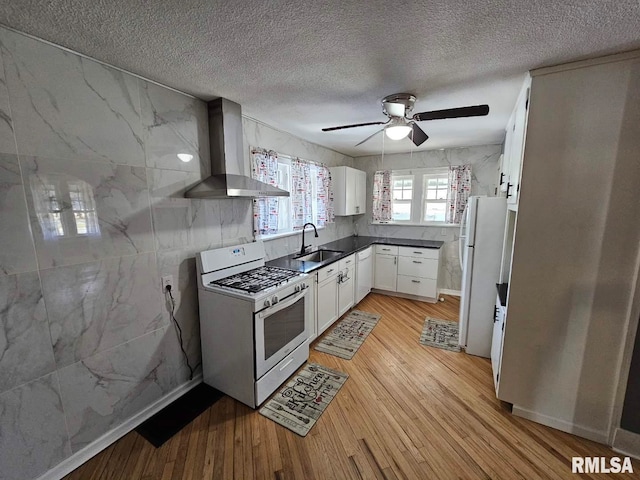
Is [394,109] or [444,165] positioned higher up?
[394,109]

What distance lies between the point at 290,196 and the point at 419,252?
7.14 feet

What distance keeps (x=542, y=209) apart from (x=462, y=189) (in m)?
2.58

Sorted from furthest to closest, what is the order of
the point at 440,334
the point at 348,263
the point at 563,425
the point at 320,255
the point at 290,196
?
1. the point at 320,255
2. the point at 348,263
3. the point at 290,196
4. the point at 440,334
5. the point at 563,425

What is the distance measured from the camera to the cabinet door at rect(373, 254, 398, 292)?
14.1ft

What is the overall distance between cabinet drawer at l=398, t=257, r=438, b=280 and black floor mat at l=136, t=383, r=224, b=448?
3.06 meters

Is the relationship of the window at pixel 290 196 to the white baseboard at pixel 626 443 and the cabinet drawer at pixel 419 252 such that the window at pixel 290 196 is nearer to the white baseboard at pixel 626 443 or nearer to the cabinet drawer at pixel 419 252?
the cabinet drawer at pixel 419 252

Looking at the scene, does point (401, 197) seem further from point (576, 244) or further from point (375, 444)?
point (375, 444)

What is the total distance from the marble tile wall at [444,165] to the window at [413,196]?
123mm

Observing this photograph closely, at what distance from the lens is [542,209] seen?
1.75 meters

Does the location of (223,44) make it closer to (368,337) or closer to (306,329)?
(306,329)

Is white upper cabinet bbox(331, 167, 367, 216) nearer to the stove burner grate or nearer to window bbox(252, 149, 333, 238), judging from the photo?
window bbox(252, 149, 333, 238)

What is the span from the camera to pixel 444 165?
4332 millimetres

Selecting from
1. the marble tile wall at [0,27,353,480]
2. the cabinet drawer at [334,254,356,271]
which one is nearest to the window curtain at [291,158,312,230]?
the cabinet drawer at [334,254,356,271]

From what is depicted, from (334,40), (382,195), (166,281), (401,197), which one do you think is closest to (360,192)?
(382,195)
